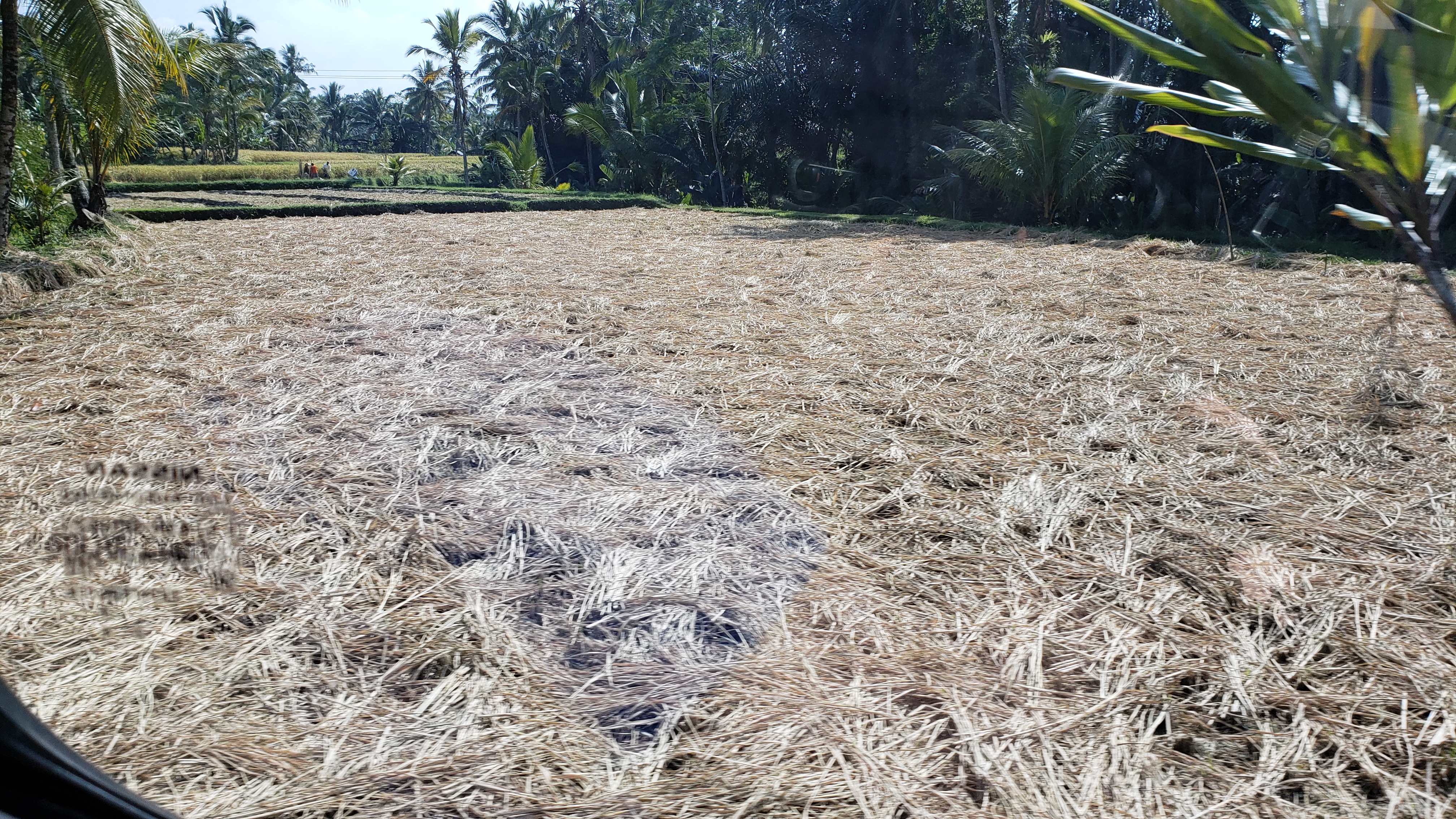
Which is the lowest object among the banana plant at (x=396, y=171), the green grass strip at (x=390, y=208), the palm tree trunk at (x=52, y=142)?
the green grass strip at (x=390, y=208)

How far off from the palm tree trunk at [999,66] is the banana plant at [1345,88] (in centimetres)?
1580

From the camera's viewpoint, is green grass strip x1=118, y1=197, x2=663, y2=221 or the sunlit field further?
the sunlit field

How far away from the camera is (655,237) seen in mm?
10977

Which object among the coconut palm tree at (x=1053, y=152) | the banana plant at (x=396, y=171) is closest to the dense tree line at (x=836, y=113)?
the coconut palm tree at (x=1053, y=152)

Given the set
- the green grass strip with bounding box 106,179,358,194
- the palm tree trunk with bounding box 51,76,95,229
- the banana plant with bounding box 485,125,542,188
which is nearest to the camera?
the palm tree trunk with bounding box 51,76,95,229

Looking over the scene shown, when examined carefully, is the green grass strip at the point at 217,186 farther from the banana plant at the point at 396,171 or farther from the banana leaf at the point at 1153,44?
the banana leaf at the point at 1153,44

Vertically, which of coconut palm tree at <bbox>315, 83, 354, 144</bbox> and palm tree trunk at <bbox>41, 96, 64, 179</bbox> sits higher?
coconut palm tree at <bbox>315, 83, 354, 144</bbox>

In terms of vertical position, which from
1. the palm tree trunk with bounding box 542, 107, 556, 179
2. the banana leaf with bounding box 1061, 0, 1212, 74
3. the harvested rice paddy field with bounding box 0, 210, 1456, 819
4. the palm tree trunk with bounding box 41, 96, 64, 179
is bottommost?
the harvested rice paddy field with bounding box 0, 210, 1456, 819

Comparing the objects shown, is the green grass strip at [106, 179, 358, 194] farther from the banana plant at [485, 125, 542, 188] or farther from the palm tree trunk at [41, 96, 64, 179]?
the palm tree trunk at [41, 96, 64, 179]

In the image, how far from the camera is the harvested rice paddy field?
149 cm

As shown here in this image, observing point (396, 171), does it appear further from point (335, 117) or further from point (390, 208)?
point (335, 117)

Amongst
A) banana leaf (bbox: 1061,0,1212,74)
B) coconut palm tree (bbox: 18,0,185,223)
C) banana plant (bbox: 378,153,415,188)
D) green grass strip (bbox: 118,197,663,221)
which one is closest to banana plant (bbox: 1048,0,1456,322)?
banana leaf (bbox: 1061,0,1212,74)

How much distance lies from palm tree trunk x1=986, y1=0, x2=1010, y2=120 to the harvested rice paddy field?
1217 cm

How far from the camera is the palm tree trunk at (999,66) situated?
15.0 metres
